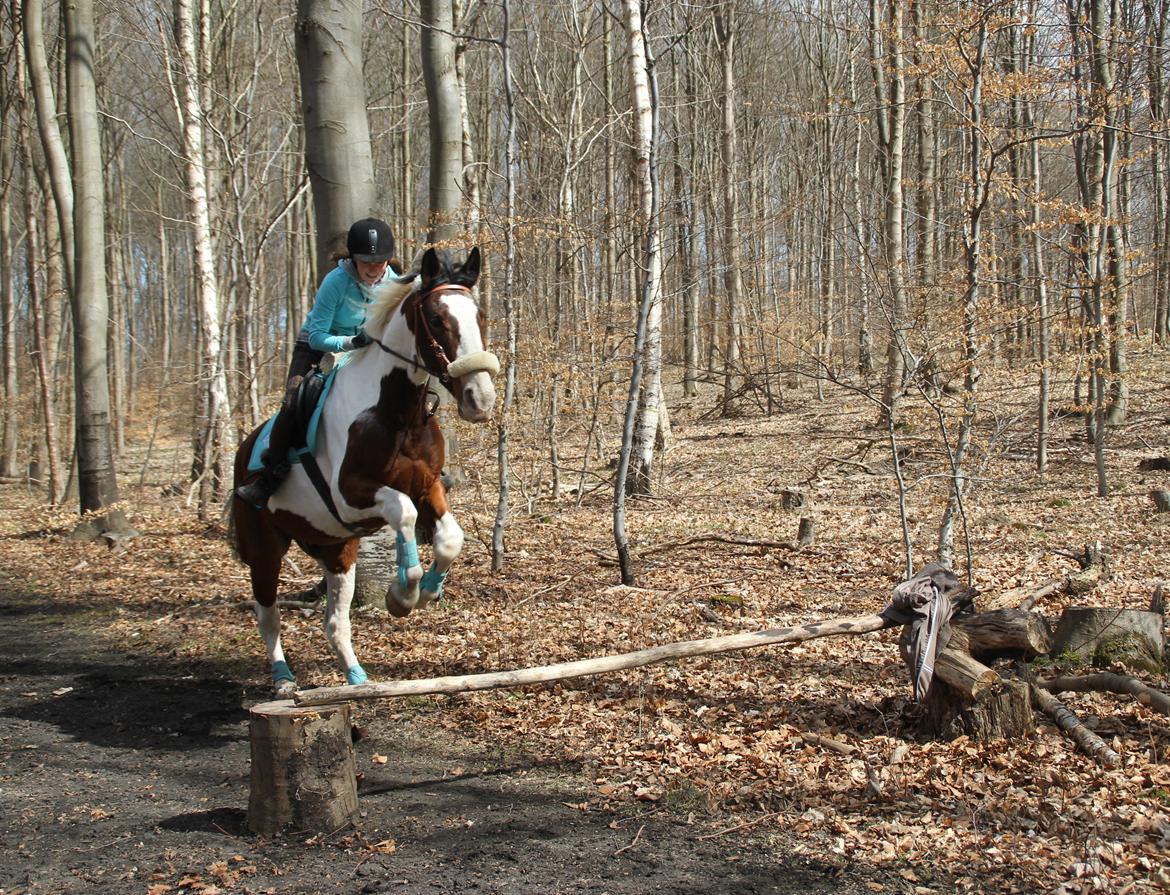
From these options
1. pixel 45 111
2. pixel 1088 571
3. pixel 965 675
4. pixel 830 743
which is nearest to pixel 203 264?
pixel 45 111

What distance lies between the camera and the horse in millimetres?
5133

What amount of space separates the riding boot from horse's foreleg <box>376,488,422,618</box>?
3.39ft

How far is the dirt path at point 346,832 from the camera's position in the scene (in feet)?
13.1

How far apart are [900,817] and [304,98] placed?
26.2ft

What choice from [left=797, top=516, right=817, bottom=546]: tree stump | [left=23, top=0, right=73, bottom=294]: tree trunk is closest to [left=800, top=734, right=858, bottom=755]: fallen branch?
[left=797, top=516, right=817, bottom=546]: tree stump

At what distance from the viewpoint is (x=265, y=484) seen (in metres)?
6.25

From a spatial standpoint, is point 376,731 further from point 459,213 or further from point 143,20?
point 143,20

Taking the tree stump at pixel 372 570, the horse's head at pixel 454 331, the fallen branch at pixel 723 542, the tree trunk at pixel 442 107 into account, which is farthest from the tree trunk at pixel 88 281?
the horse's head at pixel 454 331

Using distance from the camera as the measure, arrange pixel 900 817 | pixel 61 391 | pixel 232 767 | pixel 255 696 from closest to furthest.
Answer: pixel 900 817 < pixel 232 767 < pixel 255 696 < pixel 61 391

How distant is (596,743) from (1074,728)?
276 centimetres

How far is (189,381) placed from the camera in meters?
14.5

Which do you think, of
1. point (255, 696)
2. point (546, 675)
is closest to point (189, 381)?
point (255, 696)

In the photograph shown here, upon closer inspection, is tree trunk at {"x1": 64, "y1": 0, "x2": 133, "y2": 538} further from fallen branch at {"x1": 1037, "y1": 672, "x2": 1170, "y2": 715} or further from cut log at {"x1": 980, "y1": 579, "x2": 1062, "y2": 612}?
fallen branch at {"x1": 1037, "y1": 672, "x2": 1170, "y2": 715}

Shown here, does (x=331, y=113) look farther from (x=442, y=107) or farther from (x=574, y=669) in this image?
(x=574, y=669)
